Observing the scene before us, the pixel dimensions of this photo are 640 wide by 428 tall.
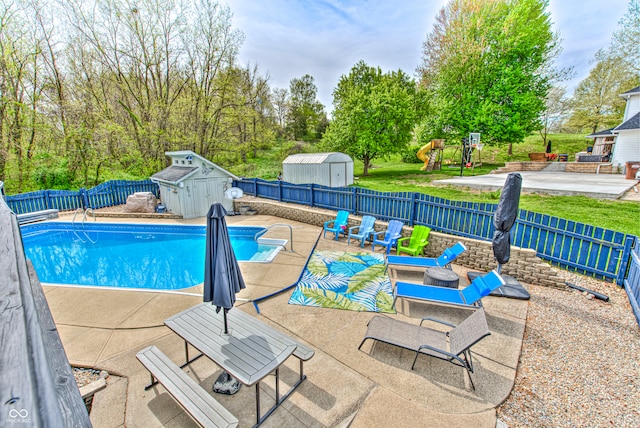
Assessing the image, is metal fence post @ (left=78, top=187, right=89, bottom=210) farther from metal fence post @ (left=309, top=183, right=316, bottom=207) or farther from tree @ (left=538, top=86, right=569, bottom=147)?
tree @ (left=538, top=86, right=569, bottom=147)

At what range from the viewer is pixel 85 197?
14.8 m

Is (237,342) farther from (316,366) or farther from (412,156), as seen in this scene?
(412,156)

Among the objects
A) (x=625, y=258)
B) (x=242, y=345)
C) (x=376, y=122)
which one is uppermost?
(x=376, y=122)

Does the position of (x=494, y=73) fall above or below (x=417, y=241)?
above

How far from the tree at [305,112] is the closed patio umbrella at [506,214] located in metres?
34.7

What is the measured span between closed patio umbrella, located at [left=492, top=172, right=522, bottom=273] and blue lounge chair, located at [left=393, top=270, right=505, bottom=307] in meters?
1.08

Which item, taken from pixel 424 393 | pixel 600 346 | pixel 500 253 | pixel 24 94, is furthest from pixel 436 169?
pixel 24 94

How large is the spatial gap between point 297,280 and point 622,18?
35.9 metres

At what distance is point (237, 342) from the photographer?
3.86 meters

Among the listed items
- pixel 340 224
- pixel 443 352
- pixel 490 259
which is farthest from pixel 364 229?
pixel 443 352

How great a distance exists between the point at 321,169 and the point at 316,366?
14.5m

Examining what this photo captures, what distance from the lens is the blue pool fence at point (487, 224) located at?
6.49 meters

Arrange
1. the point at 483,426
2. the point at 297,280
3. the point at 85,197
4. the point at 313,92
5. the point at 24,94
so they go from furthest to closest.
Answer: the point at 313,92 < the point at 24,94 < the point at 85,197 < the point at 297,280 < the point at 483,426

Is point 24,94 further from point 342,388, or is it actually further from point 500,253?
point 500,253
